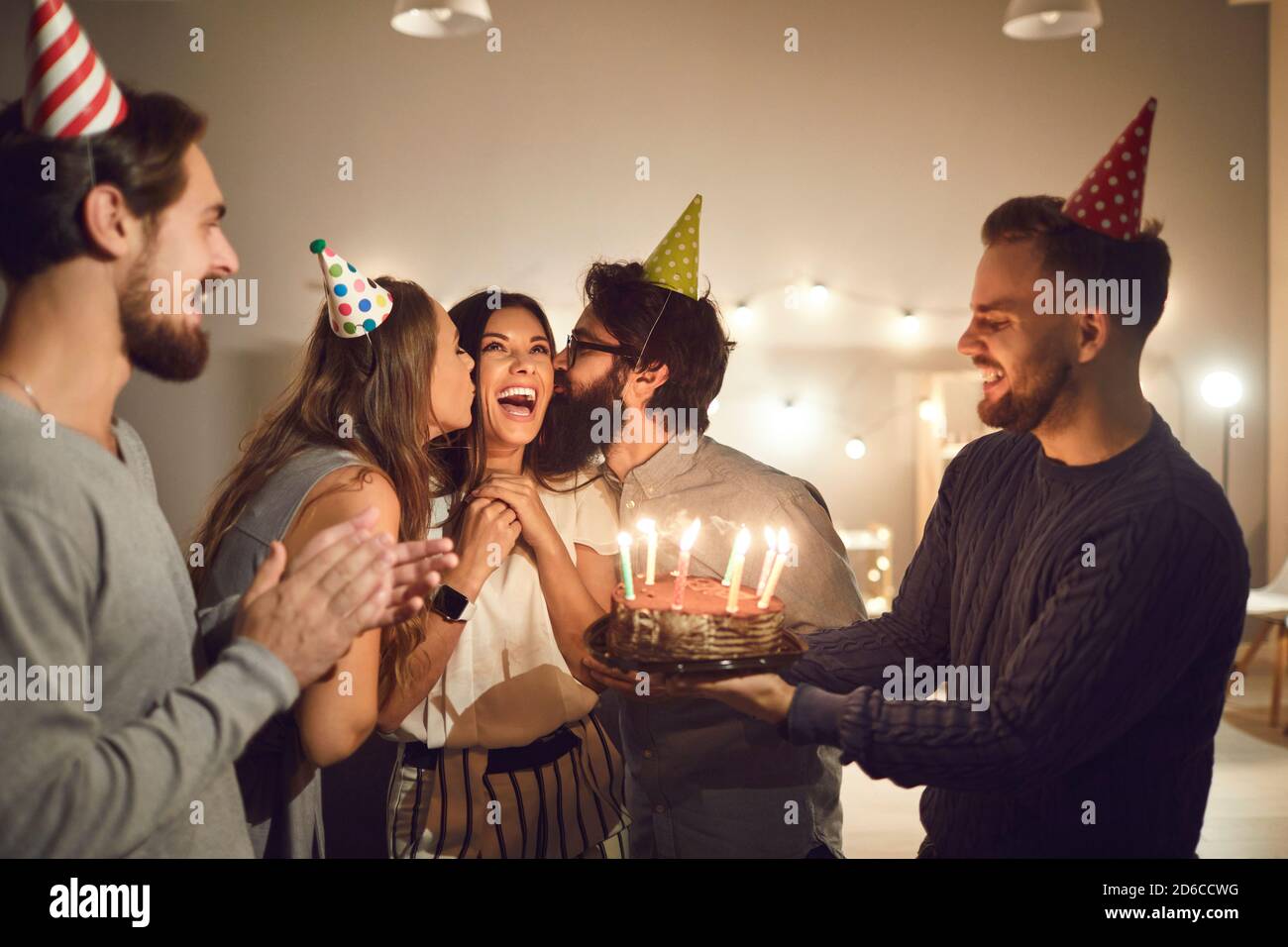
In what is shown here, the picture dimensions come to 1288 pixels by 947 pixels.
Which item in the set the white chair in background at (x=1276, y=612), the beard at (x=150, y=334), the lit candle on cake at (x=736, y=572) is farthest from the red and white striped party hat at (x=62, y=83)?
the white chair in background at (x=1276, y=612)

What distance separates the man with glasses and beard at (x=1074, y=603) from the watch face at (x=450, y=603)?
1.91 ft

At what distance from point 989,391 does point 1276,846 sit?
251cm

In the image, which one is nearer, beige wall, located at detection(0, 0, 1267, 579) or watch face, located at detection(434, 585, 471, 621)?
watch face, located at detection(434, 585, 471, 621)

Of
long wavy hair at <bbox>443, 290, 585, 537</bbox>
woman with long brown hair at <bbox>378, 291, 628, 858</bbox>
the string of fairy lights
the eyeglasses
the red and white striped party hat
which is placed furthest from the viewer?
the string of fairy lights

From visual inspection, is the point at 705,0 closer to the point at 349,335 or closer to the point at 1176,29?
the point at 1176,29

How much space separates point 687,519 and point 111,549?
53.1 inches

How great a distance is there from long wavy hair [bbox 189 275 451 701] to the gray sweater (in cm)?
61

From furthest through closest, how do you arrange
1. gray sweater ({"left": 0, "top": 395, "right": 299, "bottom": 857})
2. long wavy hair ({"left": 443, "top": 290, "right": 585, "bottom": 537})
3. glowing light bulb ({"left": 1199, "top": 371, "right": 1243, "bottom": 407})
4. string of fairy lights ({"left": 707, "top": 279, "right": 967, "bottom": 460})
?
1. string of fairy lights ({"left": 707, "top": 279, "right": 967, "bottom": 460})
2. glowing light bulb ({"left": 1199, "top": 371, "right": 1243, "bottom": 407})
3. long wavy hair ({"left": 443, "top": 290, "right": 585, "bottom": 537})
4. gray sweater ({"left": 0, "top": 395, "right": 299, "bottom": 857})

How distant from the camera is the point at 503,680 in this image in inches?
88.4

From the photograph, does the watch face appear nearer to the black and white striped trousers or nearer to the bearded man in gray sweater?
the black and white striped trousers

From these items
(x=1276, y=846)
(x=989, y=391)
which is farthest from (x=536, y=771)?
(x=1276, y=846)

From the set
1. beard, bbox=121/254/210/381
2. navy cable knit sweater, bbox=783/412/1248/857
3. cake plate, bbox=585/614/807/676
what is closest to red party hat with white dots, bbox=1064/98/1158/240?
navy cable knit sweater, bbox=783/412/1248/857

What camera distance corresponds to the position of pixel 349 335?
214 cm

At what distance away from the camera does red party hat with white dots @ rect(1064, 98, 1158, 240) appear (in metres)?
1.72
